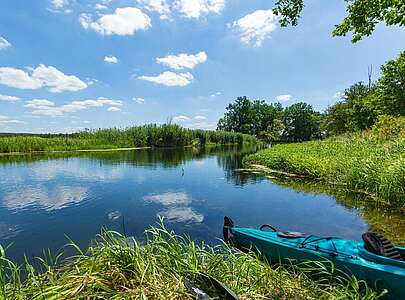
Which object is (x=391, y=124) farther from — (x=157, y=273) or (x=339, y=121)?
(x=339, y=121)

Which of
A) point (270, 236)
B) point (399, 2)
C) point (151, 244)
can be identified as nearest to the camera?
point (151, 244)

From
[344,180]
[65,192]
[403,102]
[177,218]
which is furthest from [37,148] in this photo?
[403,102]

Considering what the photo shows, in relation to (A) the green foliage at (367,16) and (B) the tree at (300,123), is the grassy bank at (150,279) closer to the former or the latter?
(A) the green foliage at (367,16)

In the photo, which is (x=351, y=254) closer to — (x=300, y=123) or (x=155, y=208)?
(x=155, y=208)

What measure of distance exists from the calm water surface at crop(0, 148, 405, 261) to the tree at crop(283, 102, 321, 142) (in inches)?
2343

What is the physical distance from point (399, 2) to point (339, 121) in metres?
33.2

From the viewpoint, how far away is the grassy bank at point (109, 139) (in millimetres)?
22969

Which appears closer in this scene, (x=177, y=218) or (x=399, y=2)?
(x=399, y=2)

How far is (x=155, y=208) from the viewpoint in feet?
25.2

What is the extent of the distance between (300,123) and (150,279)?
69.8 meters

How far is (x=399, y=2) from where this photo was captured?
210 inches

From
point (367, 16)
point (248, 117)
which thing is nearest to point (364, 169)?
point (367, 16)

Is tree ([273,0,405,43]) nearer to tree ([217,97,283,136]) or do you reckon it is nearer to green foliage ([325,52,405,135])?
green foliage ([325,52,405,135])

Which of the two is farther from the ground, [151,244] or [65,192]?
[151,244]
